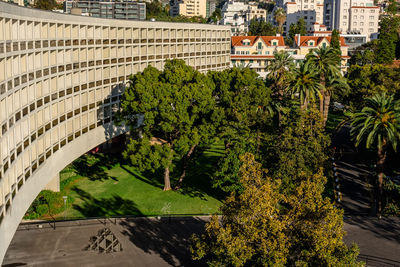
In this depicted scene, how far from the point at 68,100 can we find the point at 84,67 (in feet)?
15.2

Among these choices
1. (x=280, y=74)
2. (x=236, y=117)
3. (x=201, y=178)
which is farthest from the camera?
(x=280, y=74)

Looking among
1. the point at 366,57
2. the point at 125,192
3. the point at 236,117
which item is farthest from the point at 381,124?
the point at 366,57

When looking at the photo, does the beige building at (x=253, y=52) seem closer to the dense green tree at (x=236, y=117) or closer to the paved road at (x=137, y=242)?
the dense green tree at (x=236, y=117)

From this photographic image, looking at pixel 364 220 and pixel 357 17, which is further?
pixel 357 17

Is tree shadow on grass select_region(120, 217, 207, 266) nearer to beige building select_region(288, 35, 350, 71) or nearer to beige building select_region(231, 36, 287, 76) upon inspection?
beige building select_region(231, 36, 287, 76)

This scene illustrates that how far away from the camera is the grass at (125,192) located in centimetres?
4669

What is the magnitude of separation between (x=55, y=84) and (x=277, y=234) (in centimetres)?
2237

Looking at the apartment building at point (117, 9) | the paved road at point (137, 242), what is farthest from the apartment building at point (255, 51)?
the paved road at point (137, 242)

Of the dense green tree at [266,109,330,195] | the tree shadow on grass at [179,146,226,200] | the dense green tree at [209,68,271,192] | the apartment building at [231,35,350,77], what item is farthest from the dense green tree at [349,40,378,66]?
the dense green tree at [266,109,330,195]

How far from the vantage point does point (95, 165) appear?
5859 cm

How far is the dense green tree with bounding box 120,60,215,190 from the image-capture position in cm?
4569

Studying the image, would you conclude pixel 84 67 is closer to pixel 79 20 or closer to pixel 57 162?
pixel 79 20

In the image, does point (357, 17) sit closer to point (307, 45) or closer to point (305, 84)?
point (307, 45)

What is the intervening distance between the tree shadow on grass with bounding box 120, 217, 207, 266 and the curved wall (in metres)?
8.52
